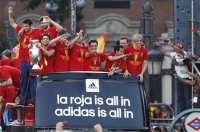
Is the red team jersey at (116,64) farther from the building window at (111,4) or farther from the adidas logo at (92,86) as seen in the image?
the building window at (111,4)

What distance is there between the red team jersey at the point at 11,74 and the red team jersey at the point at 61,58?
3.88ft

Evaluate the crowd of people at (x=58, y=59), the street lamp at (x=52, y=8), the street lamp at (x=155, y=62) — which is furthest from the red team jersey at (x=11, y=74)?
the street lamp at (x=52, y=8)

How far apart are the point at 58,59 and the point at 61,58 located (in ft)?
0.26

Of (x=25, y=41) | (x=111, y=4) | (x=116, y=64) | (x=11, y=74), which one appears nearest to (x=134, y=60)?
(x=116, y=64)

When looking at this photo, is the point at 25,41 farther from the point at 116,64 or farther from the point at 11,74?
the point at 116,64

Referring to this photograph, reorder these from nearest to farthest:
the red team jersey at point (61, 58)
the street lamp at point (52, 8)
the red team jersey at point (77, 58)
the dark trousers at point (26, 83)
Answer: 1. the dark trousers at point (26, 83)
2. the red team jersey at point (61, 58)
3. the red team jersey at point (77, 58)
4. the street lamp at point (52, 8)

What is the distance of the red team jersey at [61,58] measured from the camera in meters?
20.4

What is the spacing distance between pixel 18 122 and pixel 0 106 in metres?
2.50

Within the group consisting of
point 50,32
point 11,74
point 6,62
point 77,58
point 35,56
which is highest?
point 50,32

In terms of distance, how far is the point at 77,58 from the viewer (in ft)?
68.2

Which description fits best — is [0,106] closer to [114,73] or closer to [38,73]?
[38,73]

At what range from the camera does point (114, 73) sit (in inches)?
757

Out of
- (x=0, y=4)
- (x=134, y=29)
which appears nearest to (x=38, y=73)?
(x=134, y=29)

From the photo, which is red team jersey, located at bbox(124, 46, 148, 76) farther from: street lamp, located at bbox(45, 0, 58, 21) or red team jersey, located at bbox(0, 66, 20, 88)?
street lamp, located at bbox(45, 0, 58, 21)
